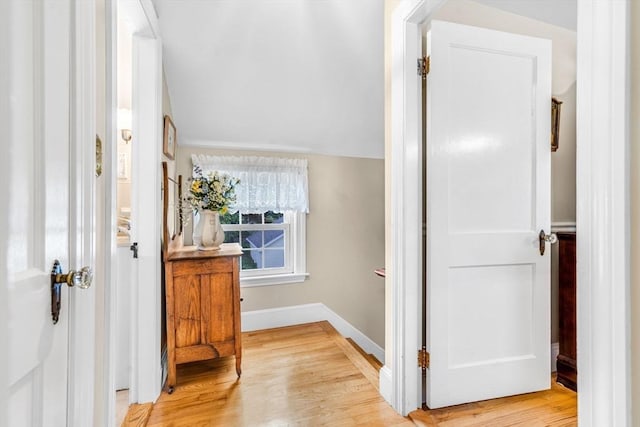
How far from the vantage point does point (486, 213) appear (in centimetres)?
169

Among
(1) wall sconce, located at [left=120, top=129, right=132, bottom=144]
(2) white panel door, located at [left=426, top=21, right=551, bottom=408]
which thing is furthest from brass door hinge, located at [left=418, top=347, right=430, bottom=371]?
(1) wall sconce, located at [left=120, top=129, right=132, bottom=144]

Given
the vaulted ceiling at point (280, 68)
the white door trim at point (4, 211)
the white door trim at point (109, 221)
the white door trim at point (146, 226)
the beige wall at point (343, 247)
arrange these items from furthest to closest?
the beige wall at point (343, 247), the vaulted ceiling at point (280, 68), the white door trim at point (146, 226), the white door trim at point (109, 221), the white door trim at point (4, 211)

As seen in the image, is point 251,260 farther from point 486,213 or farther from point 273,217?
point 486,213

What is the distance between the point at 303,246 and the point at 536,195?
202 cm

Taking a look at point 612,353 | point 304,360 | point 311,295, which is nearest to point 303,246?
point 311,295

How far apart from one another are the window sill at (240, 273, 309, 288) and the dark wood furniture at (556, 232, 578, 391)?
2.04 m

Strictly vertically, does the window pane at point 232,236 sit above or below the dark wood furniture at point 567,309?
above

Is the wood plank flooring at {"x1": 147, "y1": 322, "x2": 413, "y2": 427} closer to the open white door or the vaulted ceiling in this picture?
the open white door

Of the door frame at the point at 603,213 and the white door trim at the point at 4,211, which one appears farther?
the door frame at the point at 603,213

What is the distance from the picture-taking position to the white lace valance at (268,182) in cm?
292

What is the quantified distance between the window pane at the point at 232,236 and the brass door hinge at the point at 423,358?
6.61ft

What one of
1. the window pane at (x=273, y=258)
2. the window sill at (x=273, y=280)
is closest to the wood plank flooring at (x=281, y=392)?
the window sill at (x=273, y=280)

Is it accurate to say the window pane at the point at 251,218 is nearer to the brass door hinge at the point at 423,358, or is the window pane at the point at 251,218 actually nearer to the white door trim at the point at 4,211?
the brass door hinge at the point at 423,358
